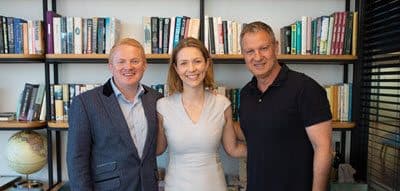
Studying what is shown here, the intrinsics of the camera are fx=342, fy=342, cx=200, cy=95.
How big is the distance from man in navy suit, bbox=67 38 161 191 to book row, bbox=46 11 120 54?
0.73m

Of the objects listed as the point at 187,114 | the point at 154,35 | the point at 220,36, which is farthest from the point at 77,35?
the point at 187,114

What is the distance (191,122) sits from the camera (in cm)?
160

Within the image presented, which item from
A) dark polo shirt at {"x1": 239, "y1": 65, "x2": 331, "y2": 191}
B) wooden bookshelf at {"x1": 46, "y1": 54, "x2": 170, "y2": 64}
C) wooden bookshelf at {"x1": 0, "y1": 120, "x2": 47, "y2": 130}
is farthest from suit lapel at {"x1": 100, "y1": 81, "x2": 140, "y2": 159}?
wooden bookshelf at {"x1": 0, "y1": 120, "x2": 47, "y2": 130}

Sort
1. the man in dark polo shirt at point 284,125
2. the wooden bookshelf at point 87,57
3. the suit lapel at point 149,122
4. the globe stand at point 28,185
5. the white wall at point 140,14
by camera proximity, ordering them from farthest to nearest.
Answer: the white wall at point 140,14
the globe stand at point 28,185
the wooden bookshelf at point 87,57
the suit lapel at point 149,122
the man in dark polo shirt at point 284,125

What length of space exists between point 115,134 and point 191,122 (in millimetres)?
352

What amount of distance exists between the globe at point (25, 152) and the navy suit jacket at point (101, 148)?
3.06 ft

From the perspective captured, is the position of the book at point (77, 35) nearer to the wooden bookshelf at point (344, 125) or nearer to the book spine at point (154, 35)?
the book spine at point (154, 35)

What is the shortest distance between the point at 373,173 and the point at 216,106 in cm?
128

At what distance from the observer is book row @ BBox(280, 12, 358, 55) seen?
2.21 meters

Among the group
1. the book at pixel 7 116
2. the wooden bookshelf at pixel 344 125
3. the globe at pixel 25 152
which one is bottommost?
the globe at pixel 25 152

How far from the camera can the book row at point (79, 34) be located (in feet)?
7.14

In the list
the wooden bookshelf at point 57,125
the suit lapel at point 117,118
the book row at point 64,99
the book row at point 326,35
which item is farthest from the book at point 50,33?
the book row at point 326,35

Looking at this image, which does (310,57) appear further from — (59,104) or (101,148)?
(59,104)

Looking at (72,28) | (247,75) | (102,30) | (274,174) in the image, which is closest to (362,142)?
(247,75)
